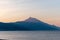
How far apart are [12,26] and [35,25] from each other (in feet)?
55.7

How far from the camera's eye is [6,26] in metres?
123

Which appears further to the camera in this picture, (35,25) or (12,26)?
(35,25)

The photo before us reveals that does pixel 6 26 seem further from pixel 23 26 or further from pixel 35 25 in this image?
pixel 35 25

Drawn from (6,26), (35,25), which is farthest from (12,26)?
(35,25)

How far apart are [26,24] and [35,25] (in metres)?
12.9

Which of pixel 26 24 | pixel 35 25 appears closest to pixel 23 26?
pixel 26 24

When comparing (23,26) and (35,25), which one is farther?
(35,25)

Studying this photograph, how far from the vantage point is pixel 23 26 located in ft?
404

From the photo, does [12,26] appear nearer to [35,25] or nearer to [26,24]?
[26,24]

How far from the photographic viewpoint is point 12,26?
4894 inches

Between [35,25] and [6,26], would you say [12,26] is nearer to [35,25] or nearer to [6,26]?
[6,26]

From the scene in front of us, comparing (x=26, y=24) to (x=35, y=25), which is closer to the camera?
(x=26, y=24)

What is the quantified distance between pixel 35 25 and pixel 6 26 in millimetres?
19810
